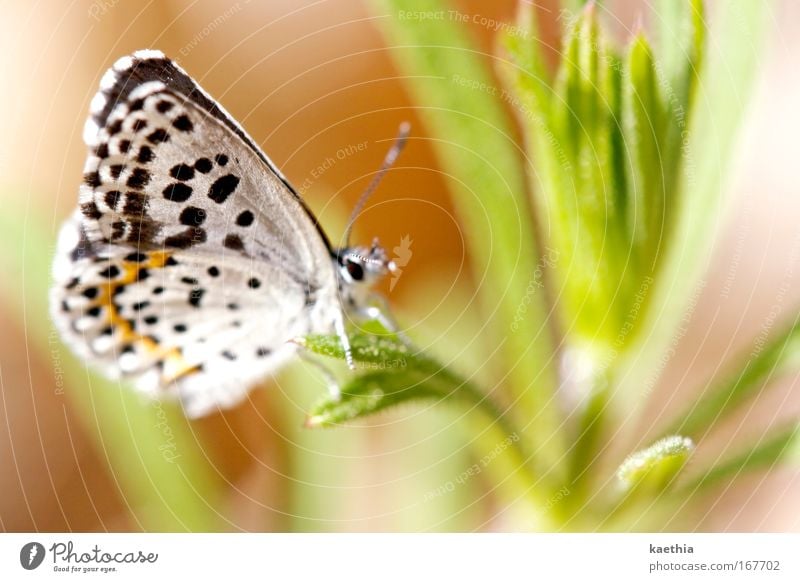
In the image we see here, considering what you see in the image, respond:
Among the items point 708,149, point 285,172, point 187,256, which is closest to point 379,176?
point 285,172

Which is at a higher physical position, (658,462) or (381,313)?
(381,313)

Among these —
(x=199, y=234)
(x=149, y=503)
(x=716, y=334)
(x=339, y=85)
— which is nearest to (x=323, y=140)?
(x=339, y=85)

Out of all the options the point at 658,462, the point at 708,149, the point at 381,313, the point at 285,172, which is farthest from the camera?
the point at 285,172

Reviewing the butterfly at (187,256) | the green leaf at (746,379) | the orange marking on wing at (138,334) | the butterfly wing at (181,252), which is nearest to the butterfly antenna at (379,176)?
the butterfly at (187,256)

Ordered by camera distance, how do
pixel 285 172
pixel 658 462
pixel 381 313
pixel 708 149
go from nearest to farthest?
pixel 658 462, pixel 708 149, pixel 381 313, pixel 285 172

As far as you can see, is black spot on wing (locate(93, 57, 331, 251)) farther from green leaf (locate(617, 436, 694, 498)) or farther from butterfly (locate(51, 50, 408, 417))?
green leaf (locate(617, 436, 694, 498))

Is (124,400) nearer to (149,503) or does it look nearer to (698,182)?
(149,503)
